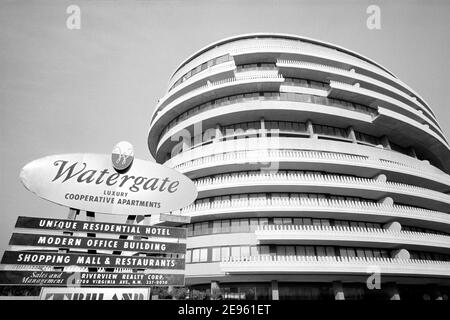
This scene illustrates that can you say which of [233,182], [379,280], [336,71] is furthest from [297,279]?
[336,71]

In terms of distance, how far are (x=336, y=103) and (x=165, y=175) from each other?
94.2 ft

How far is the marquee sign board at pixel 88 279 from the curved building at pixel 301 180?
12.2 metres

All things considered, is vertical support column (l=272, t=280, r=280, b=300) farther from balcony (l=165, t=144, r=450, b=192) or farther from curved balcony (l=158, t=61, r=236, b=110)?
curved balcony (l=158, t=61, r=236, b=110)

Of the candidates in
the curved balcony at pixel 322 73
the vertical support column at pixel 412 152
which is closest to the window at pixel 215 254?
the curved balcony at pixel 322 73

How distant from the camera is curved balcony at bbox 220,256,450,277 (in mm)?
20172

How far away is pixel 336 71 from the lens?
3297 cm

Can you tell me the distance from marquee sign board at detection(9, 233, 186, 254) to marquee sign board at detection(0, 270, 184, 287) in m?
0.91

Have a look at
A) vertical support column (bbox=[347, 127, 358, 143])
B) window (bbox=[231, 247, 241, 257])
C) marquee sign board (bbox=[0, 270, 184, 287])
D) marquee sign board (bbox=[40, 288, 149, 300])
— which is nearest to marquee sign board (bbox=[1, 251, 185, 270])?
marquee sign board (bbox=[0, 270, 184, 287])

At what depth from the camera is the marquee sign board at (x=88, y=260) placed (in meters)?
8.52

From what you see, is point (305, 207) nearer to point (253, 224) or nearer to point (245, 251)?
point (253, 224)

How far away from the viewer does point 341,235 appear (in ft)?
73.7

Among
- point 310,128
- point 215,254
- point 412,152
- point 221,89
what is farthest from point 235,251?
point 412,152

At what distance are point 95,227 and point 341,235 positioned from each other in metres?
20.7

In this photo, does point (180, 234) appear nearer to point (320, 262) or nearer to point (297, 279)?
point (320, 262)
